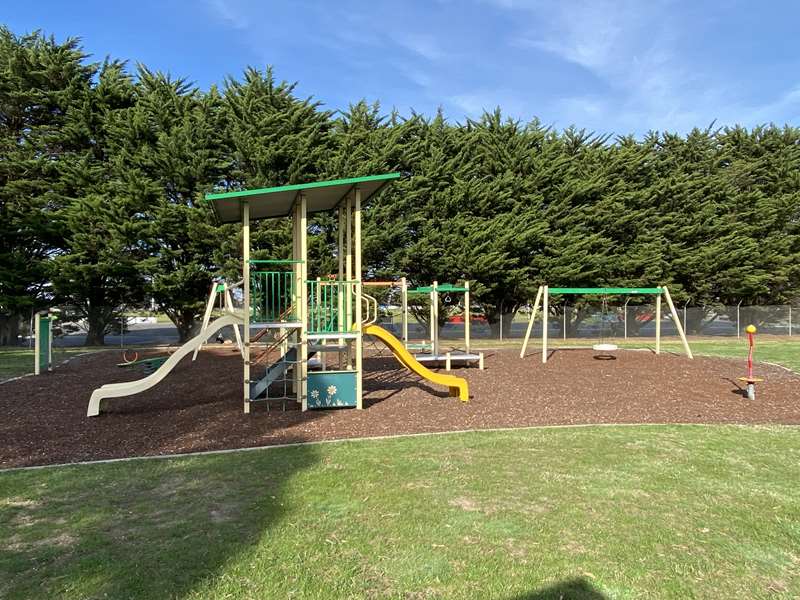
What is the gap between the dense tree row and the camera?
23.4m

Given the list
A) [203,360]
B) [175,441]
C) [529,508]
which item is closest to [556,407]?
[529,508]

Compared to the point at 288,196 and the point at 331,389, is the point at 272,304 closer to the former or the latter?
the point at 288,196

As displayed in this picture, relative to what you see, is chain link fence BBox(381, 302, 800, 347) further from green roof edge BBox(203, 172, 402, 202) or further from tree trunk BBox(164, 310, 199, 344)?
green roof edge BBox(203, 172, 402, 202)

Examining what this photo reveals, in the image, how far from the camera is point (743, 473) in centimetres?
540

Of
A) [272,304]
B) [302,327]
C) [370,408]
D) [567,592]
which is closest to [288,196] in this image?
[272,304]

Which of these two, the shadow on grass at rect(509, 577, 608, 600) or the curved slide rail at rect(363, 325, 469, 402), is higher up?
the curved slide rail at rect(363, 325, 469, 402)

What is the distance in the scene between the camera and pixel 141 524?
4137mm

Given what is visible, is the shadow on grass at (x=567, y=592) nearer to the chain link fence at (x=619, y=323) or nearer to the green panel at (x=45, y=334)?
the green panel at (x=45, y=334)

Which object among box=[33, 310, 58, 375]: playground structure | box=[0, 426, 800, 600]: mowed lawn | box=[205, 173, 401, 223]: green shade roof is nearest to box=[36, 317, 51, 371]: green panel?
box=[33, 310, 58, 375]: playground structure

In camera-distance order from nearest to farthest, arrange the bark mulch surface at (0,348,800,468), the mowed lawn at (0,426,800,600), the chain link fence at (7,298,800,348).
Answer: the mowed lawn at (0,426,800,600), the bark mulch surface at (0,348,800,468), the chain link fence at (7,298,800,348)

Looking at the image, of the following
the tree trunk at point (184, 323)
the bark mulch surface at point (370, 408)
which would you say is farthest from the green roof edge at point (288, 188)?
the tree trunk at point (184, 323)

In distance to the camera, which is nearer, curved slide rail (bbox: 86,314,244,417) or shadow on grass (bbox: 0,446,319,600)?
shadow on grass (bbox: 0,446,319,600)

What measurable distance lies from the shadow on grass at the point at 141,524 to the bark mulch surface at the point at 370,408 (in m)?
1.03

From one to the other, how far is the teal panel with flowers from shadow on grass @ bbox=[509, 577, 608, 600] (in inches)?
248
